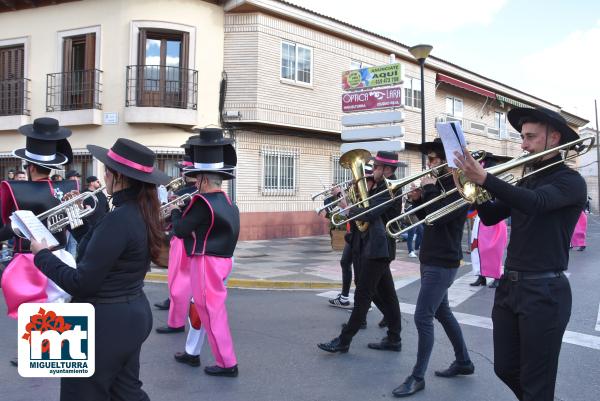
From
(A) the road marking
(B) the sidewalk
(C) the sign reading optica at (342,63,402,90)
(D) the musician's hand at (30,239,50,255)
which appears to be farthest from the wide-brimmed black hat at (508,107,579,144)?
(C) the sign reading optica at (342,63,402,90)

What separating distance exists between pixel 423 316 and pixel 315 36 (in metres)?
14.0

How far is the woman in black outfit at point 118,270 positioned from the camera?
8.46ft

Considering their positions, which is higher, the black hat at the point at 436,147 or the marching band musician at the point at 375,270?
the black hat at the point at 436,147

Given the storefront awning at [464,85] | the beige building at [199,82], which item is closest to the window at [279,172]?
the beige building at [199,82]

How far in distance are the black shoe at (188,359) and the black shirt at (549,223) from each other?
295 cm

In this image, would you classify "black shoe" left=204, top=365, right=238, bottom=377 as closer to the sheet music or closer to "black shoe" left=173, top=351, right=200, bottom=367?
"black shoe" left=173, top=351, right=200, bottom=367

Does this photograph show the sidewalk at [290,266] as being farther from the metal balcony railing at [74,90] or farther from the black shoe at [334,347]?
the metal balcony railing at [74,90]

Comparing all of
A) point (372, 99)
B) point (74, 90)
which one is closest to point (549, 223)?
point (372, 99)

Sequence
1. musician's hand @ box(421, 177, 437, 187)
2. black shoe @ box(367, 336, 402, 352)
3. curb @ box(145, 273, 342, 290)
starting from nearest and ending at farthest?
1. musician's hand @ box(421, 177, 437, 187)
2. black shoe @ box(367, 336, 402, 352)
3. curb @ box(145, 273, 342, 290)

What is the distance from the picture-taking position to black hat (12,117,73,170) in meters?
4.46

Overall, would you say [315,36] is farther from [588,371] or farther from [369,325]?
[588,371]

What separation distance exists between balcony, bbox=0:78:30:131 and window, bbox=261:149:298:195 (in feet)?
23.0

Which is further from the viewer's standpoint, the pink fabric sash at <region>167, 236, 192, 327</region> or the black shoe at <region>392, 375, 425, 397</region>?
the pink fabric sash at <region>167, 236, 192, 327</region>

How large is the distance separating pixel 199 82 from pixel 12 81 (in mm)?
5785
